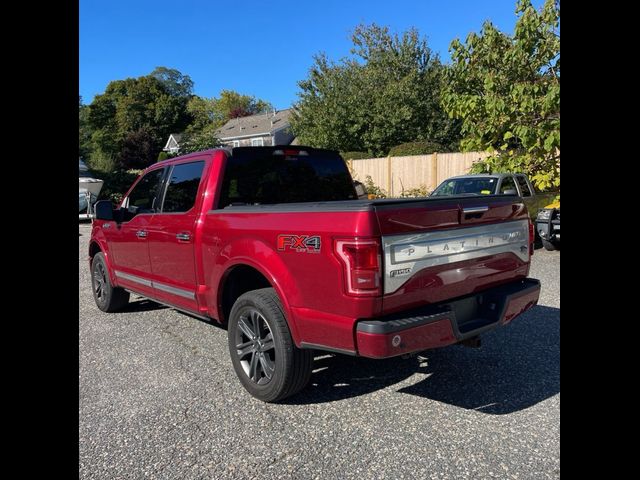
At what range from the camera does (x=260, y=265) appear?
331 cm

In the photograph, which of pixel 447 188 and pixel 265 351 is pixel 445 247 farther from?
pixel 447 188

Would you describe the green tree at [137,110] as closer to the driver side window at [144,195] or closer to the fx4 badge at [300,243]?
the driver side window at [144,195]

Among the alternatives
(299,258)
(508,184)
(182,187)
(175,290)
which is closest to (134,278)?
(175,290)

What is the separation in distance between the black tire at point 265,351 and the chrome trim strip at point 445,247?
884 mm

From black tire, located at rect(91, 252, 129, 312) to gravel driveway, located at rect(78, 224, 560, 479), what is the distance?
1187 millimetres

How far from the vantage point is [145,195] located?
5.27 metres

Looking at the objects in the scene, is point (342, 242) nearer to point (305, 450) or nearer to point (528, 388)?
point (305, 450)

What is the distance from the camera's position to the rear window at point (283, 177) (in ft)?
13.7

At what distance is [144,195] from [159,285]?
1.16 m

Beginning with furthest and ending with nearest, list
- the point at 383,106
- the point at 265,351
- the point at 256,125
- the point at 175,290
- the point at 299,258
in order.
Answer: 1. the point at 256,125
2. the point at 383,106
3. the point at 175,290
4. the point at 265,351
5. the point at 299,258

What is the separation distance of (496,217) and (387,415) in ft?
5.15

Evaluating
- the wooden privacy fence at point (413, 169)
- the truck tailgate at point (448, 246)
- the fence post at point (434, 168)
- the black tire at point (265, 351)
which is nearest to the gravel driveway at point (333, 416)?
the black tire at point (265, 351)

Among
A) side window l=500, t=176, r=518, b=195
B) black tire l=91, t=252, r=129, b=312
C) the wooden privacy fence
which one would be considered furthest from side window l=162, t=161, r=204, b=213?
the wooden privacy fence
